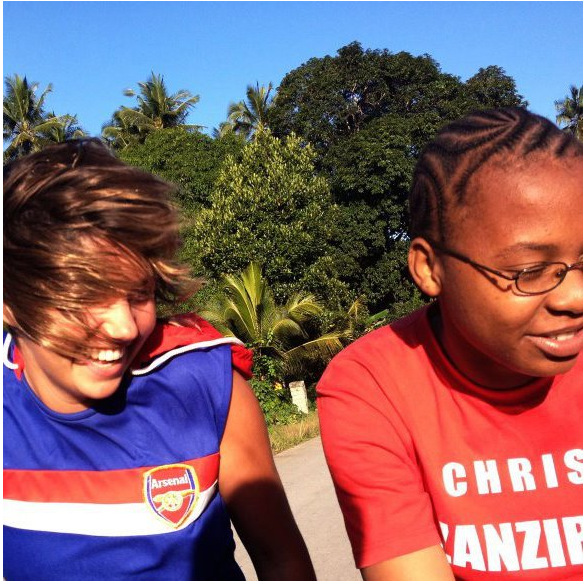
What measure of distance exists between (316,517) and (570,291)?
538 cm

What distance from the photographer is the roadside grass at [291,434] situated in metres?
10.7

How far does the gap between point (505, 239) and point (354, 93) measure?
89.7 ft

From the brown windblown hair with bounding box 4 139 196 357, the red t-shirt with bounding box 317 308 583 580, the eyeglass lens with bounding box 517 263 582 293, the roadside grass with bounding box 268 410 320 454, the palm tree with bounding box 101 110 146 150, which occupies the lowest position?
the roadside grass with bounding box 268 410 320 454

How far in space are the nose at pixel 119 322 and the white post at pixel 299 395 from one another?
12.8 m

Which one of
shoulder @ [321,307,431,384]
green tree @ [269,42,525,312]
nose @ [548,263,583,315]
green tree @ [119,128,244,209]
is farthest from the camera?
green tree @ [269,42,525,312]

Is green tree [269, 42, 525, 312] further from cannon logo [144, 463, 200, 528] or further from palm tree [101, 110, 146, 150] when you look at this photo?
cannon logo [144, 463, 200, 528]

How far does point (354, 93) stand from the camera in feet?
91.4

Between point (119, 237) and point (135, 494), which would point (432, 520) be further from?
point (119, 237)

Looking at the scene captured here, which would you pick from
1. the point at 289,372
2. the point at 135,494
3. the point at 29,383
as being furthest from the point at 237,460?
the point at 289,372

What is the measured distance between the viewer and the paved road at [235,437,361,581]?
511cm

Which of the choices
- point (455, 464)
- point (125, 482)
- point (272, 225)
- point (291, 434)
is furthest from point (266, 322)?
point (455, 464)

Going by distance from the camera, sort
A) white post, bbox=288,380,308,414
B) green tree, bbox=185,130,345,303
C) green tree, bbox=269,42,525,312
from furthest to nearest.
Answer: green tree, bbox=269,42,525,312 → green tree, bbox=185,130,345,303 → white post, bbox=288,380,308,414

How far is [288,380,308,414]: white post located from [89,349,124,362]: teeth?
12.7 metres

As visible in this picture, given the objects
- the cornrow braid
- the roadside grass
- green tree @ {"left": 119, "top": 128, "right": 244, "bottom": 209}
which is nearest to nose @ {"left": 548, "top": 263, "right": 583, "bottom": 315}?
the cornrow braid
